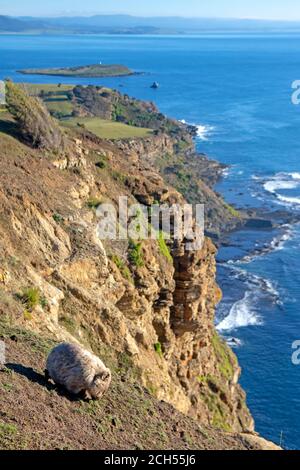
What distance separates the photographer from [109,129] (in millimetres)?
108938

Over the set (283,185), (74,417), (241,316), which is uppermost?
(74,417)

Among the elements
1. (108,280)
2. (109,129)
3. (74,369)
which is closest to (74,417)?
(74,369)

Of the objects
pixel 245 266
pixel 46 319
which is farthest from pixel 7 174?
pixel 245 266

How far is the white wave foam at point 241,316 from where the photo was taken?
6400 centimetres

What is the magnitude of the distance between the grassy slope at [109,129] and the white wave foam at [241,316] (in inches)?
1609

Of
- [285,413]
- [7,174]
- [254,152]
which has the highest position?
[7,174]

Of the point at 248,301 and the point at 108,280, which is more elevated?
the point at 108,280

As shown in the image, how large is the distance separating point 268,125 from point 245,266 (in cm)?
7171

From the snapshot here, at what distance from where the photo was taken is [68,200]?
102 ft

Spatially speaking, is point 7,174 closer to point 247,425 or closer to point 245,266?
point 247,425

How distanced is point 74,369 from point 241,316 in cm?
5045

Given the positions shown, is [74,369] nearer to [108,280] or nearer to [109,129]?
[108,280]

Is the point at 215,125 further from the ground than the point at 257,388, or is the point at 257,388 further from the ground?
the point at 215,125

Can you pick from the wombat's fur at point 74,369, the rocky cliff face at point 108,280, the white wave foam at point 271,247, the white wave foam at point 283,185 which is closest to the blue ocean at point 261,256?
the white wave foam at point 271,247
